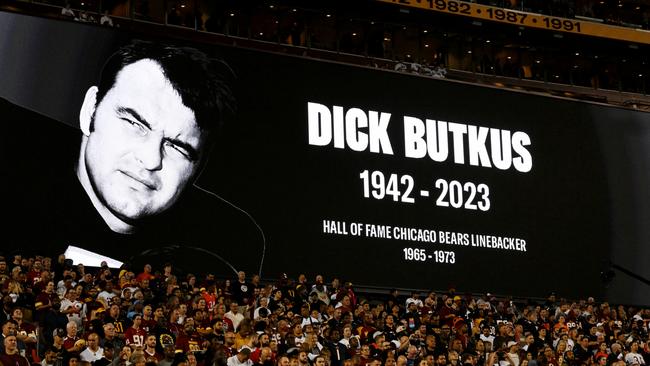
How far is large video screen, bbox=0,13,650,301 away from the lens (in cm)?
2286

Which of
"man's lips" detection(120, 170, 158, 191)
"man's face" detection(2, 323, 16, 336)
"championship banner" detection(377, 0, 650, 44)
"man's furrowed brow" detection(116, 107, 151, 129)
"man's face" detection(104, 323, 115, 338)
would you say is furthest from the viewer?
"championship banner" detection(377, 0, 650, 44)

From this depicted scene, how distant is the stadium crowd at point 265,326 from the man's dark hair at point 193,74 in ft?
11.9

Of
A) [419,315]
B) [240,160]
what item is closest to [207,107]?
[240,160]

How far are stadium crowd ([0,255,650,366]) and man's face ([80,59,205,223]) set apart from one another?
5.34ft

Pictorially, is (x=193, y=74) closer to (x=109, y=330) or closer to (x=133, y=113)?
(x=133, y=113)

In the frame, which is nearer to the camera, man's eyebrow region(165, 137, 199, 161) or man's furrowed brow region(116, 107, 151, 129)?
man's furrowed brow region(116, 107, 151, 129)

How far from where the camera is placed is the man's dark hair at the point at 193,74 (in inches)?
941

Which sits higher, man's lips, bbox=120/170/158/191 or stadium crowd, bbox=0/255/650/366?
man's lips, bbox=120/170/158/191

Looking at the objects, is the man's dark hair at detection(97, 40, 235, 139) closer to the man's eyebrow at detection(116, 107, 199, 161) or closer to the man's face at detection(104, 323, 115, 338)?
the man's eyebrow at detection(116, 107, 199, 161)

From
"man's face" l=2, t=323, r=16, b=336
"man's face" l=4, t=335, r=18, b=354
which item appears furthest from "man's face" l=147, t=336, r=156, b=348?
"man's face" l=4, t=335, r=18, b=354

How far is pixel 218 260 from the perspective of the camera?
77.8 ft

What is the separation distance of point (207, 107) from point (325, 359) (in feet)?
34.0

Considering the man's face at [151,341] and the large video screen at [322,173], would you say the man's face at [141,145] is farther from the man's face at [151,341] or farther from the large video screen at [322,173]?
the man's face at [151,341]

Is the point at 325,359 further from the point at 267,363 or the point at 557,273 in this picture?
the point at 557,273
